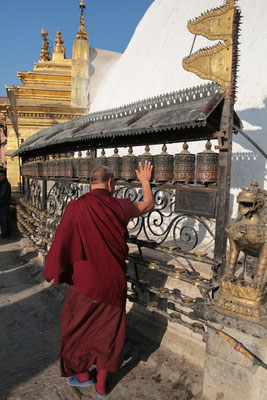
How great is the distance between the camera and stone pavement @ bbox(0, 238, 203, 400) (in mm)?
2354

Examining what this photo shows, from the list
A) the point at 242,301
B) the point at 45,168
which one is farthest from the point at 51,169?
the point at 242,301

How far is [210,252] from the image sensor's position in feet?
12.6

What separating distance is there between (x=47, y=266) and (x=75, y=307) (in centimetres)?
41

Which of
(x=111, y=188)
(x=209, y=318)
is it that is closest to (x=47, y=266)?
(x=111, y=188)

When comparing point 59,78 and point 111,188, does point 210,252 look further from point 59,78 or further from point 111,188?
point 59,78

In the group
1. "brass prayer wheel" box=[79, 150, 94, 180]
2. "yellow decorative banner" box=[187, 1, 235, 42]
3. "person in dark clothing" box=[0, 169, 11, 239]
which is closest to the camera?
"yellow decorative banner" box=[187, 1, 235, 42]

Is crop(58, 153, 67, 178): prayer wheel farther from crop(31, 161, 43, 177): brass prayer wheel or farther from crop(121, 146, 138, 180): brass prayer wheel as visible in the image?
crop(121, 146, 138, 180): brass prayer wheel

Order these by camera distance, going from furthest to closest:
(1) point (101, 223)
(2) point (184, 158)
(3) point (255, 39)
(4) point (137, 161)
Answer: (3) point (255, 39) → (4) point (137, 161) → (2) point (184, 158) → (1) point (101, 223)

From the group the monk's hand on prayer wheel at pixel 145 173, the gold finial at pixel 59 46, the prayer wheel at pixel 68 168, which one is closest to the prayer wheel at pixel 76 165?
the prayer wheel at pixel 68 168

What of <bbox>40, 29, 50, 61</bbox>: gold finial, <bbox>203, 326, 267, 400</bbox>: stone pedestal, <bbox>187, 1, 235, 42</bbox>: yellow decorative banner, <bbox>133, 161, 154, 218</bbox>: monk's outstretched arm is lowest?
<bbox>203, 326, 267, 400</bbox>: stone pedestal

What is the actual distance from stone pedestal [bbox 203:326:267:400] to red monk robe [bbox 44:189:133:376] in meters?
0.69

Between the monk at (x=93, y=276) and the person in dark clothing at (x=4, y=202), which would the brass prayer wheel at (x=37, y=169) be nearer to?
the person in dark clothing at (x=4, y=202)

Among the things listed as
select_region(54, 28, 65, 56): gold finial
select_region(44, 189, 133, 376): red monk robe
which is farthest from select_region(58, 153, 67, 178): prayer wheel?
select_region(54, 28, 65, 56): gold finial

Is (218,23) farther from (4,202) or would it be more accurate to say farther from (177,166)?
(4,202)
